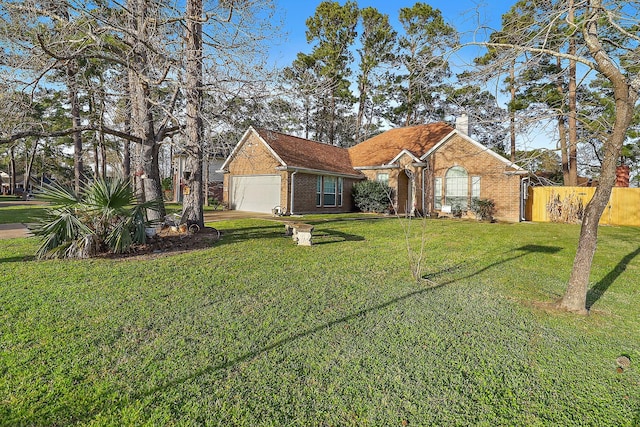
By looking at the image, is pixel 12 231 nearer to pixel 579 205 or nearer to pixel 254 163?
pixel 254 163

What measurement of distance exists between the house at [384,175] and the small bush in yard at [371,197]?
56 centimetres

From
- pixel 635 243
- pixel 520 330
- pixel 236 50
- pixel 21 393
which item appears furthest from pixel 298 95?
pixel 635 243

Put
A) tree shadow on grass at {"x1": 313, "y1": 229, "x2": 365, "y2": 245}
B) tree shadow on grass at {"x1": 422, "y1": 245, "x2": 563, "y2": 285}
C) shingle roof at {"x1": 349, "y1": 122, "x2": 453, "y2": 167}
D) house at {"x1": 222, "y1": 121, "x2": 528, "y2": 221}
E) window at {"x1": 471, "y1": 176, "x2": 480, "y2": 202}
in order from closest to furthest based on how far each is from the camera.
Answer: tree shadow on grass at {"x1": 422, "y1": 245, "x2": 563, "y2": 285} < tree shadow on grass at {"x1": 313, "y1": 229, "x2": 365, "y2": 245} < house at {"x1": 222, "y1": 121, "x2": 528, "y2": 221} < window at {"x1": 471, "y1": 176, "x2": 480, "y2": 202} < shingle roof at {"x1": 349, "y1": 122, "x2": 453, "y2": 167}

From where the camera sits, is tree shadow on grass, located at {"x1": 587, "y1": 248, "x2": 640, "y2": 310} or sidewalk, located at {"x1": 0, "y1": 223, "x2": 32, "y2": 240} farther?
sidewalk, located at {"x1": 0, "y1": 223, "x2": 32, "y2": 240}

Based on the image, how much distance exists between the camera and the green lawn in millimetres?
2598

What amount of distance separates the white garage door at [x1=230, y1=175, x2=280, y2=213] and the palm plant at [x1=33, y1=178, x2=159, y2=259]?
11.7m

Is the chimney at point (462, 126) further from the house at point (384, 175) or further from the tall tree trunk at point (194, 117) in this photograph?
the tall tree trunk at point (194, 117)

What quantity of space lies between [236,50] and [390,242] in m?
7.07

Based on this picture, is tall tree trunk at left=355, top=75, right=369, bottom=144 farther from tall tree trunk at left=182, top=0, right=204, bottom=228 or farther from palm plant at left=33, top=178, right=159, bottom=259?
palm plant at left=33, top=178, right=159, bottom=259

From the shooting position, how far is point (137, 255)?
7723 millimetres

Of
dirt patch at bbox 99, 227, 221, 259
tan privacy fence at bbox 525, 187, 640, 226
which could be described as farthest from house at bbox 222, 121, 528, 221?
dirt patch at bbox 99, 227, 221, 259

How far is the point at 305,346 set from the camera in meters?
3.57

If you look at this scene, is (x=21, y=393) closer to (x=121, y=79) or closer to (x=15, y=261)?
(x=15, y=261)

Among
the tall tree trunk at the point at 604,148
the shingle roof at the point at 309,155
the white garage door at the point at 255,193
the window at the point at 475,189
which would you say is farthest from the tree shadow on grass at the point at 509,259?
the white garage door at the point at 255,193
